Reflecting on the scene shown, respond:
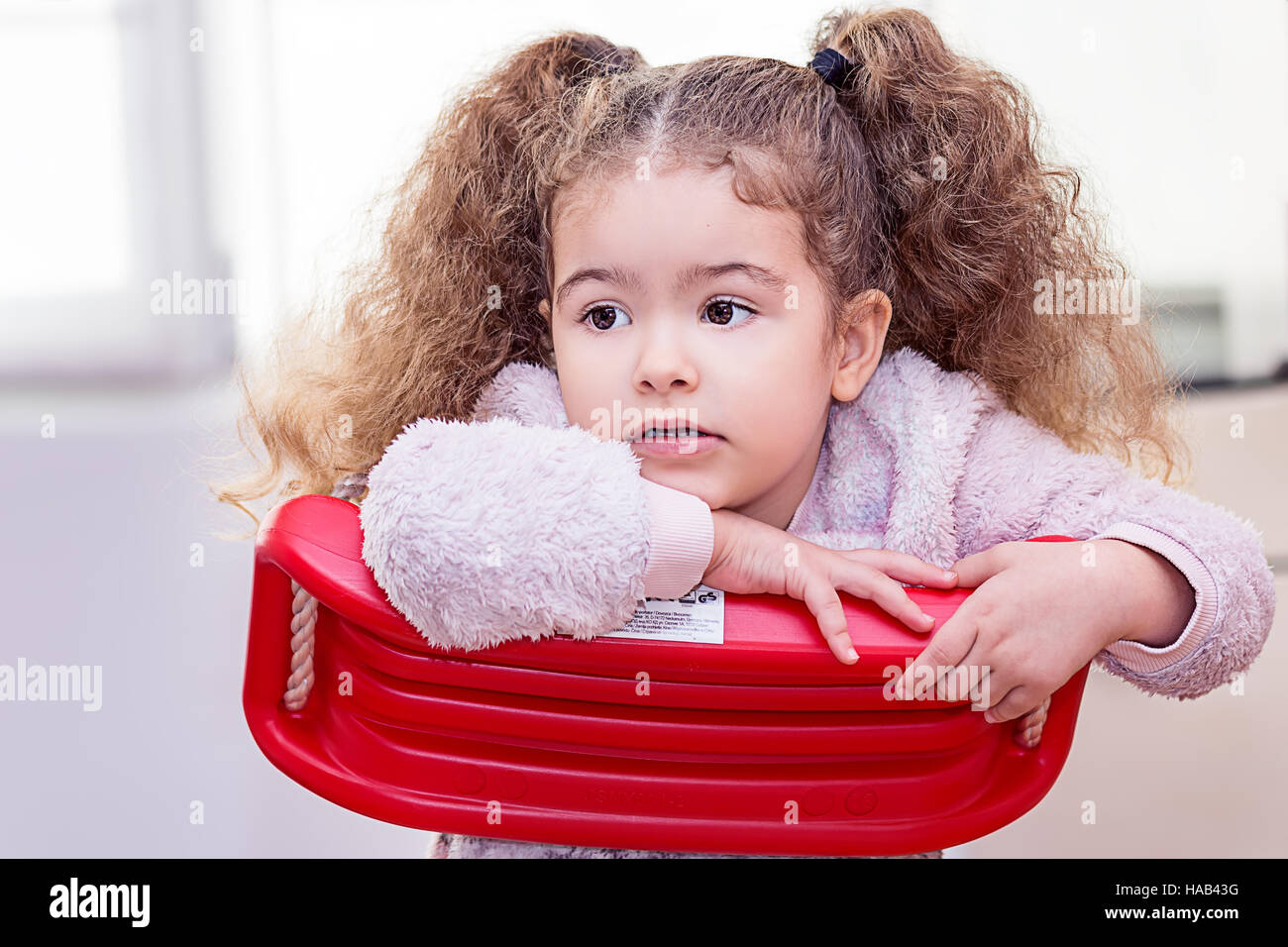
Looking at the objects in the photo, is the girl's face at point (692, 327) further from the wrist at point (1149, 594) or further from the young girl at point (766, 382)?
the wrist at point (1149, 594)

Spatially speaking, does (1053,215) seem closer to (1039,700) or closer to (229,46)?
(1039,700)

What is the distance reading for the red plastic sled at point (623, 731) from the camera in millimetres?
660

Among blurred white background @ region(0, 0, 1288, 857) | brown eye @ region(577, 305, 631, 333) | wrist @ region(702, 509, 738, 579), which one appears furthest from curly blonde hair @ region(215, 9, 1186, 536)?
blurred white background @ region(0, 0, 1288, 857)

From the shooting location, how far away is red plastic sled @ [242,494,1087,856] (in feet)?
2.16

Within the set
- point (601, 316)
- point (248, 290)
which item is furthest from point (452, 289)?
point (248, 290)

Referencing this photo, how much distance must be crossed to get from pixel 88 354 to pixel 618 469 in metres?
1.24

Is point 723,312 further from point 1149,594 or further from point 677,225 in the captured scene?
point 1149,594

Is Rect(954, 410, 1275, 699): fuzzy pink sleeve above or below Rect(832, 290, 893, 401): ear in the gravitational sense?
below

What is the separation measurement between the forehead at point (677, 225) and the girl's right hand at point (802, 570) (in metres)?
0.20

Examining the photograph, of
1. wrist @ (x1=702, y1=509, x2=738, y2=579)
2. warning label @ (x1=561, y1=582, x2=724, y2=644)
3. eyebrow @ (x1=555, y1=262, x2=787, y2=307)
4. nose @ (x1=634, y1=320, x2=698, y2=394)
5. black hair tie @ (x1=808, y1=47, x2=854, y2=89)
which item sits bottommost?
warning label @ (x1=561, y1=582, x2=724, y2=644)

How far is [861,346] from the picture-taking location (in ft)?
3.01

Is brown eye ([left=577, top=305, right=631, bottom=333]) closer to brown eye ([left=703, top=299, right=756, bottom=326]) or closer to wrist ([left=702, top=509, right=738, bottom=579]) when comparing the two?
brown eye ([left=703, top=299, right=756, bottom=326])

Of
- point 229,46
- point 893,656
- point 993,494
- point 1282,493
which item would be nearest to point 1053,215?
point 993,494
